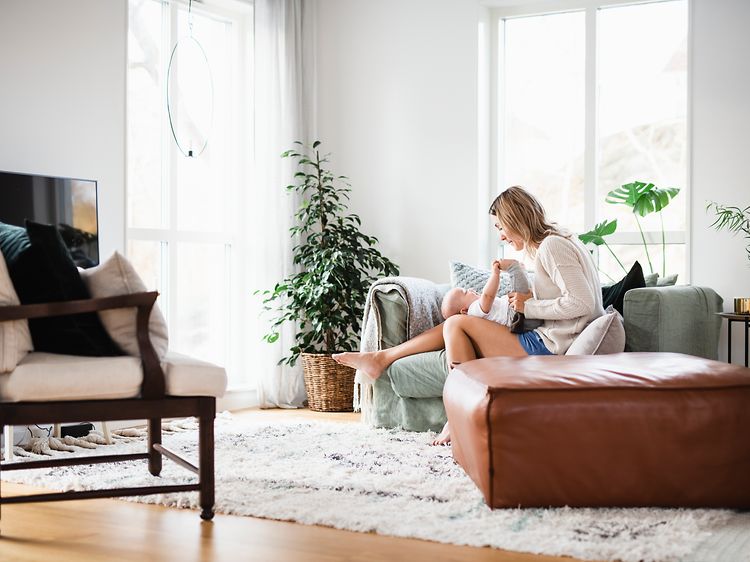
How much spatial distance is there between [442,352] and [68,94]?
2.20 m

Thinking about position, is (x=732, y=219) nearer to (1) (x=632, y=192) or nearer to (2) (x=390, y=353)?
(1) (x=632, y=192)

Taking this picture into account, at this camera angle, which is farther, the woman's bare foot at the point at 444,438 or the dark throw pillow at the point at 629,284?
the dark throw pillow at the point at 629,284

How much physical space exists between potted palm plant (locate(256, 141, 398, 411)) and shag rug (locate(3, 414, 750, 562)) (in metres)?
1.18

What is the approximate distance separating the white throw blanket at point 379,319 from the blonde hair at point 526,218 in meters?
0.79

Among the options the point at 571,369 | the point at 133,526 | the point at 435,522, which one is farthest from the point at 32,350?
the point at 571,369

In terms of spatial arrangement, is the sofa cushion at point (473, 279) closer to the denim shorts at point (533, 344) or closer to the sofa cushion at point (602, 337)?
the denim shorts at point (533, 344)

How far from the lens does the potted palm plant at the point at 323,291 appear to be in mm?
5266

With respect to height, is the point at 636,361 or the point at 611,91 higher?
the point at 611,91

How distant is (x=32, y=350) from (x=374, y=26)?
3.70 meters

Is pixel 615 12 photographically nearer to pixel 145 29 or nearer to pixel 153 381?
pixel 145 29

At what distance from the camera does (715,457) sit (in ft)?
8.74

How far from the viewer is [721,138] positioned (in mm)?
4840

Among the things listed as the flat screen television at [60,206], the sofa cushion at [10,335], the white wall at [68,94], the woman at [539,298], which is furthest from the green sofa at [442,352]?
the sofa cushion at [10,335]

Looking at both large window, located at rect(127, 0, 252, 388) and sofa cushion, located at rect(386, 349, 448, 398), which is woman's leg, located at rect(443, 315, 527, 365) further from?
large window, located at rect(127, 0, 252, 388)
